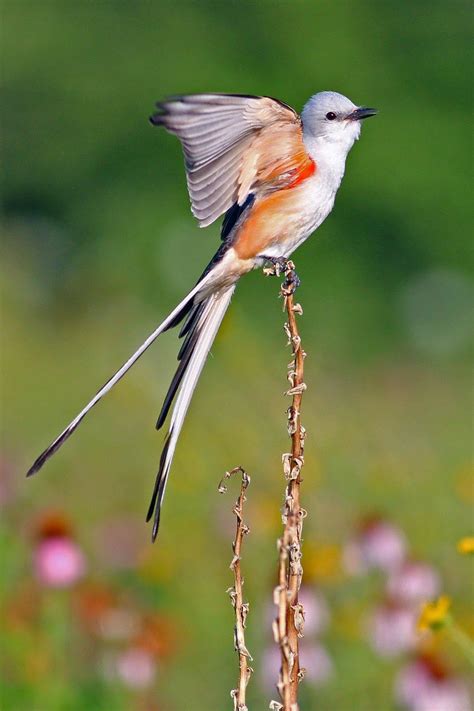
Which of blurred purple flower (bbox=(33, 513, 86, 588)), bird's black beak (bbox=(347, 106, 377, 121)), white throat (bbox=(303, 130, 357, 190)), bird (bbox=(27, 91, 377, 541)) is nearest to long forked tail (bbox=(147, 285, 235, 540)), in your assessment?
bird (bbox=(27, 91, 377, 541))

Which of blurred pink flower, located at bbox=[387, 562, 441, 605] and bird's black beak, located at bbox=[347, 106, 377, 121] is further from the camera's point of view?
blurred pink flower, located at bbox=[387, 562, 441, 605]

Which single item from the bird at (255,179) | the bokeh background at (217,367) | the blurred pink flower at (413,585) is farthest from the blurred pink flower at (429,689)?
the bird at (255,179)

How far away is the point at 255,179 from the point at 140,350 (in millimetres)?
622

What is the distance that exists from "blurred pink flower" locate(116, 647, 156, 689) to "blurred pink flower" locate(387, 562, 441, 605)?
0.56 meters

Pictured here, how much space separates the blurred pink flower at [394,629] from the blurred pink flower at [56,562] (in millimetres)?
665

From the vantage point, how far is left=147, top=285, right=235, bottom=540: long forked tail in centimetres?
174

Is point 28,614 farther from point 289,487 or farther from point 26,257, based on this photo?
point 26,257

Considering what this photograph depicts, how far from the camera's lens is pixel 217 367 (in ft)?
17.2

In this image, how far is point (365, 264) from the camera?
10.3 m

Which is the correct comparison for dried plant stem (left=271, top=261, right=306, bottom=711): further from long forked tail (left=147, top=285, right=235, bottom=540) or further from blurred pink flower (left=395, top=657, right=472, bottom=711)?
blurred pink flower (left=395, top=657, right=472, bottom=711)

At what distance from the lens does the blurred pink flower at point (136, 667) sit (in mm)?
2535

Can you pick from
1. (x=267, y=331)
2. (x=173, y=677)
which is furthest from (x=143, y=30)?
→ (x=173, y=677)

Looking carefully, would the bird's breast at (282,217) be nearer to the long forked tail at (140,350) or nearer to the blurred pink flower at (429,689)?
the long forked tail at (140,350)

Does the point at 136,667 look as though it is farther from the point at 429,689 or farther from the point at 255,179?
the point at 255,179
